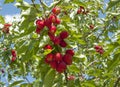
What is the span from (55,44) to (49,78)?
333mm

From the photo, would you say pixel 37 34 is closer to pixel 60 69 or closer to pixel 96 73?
pixel 60 69

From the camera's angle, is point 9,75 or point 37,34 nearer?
point 37,34

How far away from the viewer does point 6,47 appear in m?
6.79

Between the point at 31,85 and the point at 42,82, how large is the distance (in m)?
0.43

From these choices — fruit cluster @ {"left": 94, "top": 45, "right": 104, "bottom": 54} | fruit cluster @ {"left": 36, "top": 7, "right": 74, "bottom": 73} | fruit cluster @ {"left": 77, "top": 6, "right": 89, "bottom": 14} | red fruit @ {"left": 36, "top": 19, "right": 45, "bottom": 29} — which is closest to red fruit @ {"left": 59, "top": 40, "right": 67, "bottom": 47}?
fruit cluster @ {"left": 36, "top": 7, "right": 74, "bottom": 73}

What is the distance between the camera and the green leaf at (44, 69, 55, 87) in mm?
3271

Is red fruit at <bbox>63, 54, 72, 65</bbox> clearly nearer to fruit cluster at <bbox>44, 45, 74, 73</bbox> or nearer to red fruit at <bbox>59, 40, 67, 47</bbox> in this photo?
fruit cluster at <bbox>44, 45, 74, 73</bbox>

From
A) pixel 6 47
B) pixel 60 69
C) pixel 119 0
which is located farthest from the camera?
pixel 6 47

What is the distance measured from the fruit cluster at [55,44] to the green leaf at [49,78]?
4.2 inches

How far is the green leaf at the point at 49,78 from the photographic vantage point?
10.7 ft

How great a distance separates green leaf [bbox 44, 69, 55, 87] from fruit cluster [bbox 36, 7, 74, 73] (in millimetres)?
108

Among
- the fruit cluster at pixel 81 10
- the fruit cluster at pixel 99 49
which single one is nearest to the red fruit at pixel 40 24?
the fruit cluster at pixel 99 49

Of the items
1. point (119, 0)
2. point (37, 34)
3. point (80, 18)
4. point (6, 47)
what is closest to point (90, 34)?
point (80, 18)

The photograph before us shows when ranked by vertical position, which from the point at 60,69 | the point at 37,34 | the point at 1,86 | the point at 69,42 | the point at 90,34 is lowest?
the point at 60,69
